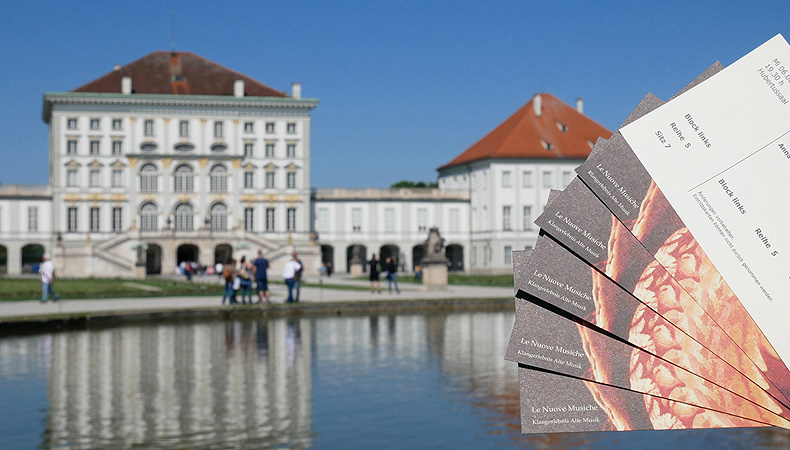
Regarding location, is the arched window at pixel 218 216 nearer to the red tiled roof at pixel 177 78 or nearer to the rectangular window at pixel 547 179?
the red tiled roof at pixel 177 78

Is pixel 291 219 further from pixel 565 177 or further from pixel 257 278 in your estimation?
pixel 257 278

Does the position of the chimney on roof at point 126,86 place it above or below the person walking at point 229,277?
above

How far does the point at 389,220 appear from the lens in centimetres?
7700

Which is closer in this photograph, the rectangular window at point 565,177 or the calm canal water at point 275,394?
the calm canal water at point 275,394

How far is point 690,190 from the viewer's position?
3.25 meters

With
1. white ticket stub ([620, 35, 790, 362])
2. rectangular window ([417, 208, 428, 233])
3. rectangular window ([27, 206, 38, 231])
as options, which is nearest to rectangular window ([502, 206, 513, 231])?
rectangular window ([417, 208, 428, 233])

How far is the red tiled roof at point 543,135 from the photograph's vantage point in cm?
7406

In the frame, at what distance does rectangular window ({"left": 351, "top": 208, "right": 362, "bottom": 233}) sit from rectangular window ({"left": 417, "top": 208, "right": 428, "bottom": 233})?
465 cm

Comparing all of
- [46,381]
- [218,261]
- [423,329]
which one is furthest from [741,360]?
[218,261]

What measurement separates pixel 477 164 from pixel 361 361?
64.9 metres

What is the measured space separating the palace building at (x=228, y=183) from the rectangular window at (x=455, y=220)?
0.32 feet

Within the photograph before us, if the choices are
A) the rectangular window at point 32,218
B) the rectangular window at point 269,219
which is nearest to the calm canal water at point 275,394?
the rectangular window at point 269,219

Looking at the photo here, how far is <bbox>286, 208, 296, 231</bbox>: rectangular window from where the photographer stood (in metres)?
74.0

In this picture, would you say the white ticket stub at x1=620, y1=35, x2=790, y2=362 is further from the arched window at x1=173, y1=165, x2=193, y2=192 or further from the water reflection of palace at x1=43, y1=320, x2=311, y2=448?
the arched window at x1=173, y1=165, x2=193, y2=192
